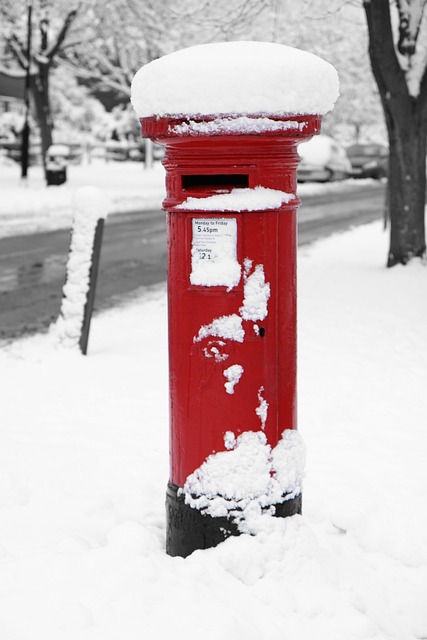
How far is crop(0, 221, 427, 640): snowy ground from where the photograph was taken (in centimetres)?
277

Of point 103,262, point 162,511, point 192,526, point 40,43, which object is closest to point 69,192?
point 40,43

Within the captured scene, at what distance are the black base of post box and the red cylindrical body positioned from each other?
14cm

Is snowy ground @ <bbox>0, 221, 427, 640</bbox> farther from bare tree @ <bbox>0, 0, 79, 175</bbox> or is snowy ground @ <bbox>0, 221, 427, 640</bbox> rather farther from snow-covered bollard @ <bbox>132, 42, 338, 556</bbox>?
bare tree @ <bbox>0, 0, 79, 175</bbox>

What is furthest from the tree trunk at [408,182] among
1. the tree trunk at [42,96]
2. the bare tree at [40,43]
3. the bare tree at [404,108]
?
the tree trunk at [42,96]

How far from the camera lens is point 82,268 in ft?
20.6

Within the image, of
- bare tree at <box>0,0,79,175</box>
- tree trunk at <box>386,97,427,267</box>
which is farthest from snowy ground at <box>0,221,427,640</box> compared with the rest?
bare tree at <box>0,0,79,175</box>

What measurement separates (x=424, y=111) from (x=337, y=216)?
9.20 meters

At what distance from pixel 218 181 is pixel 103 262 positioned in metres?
8.95

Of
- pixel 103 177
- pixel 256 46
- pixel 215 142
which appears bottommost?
pixel 103 177

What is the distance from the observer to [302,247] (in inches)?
519

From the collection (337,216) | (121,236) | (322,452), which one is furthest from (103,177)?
(322,452)

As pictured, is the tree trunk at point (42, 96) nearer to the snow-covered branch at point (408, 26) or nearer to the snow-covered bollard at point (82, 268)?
the snow-covered branch at point (408, 26)

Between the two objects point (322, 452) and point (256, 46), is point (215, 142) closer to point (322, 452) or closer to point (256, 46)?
point (256, 46)

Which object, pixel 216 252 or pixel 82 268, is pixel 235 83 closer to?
pixel 216 252
